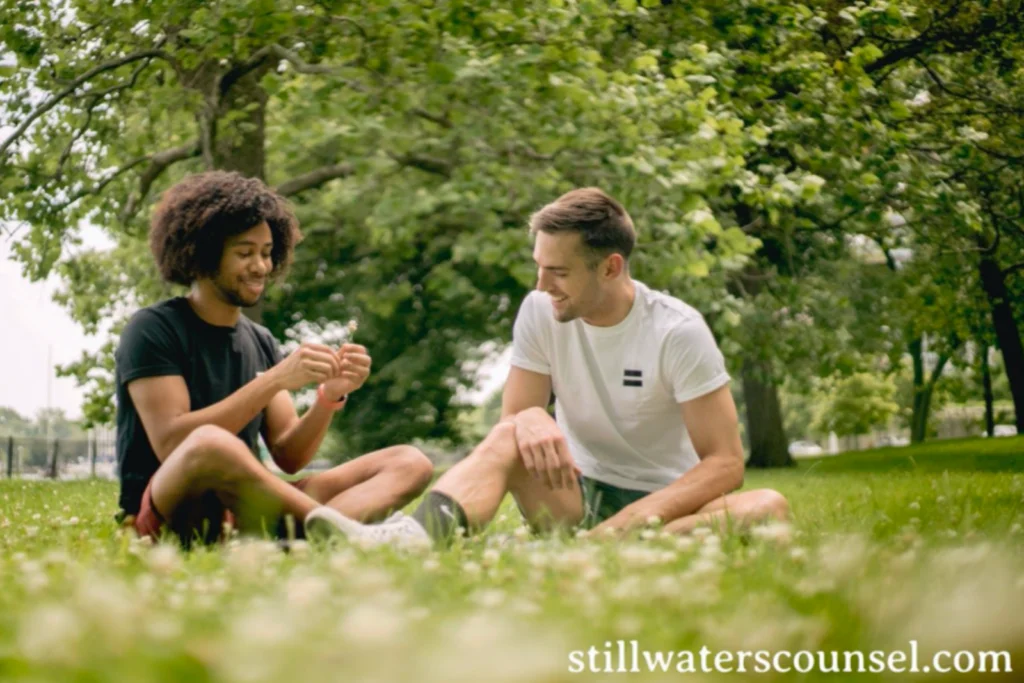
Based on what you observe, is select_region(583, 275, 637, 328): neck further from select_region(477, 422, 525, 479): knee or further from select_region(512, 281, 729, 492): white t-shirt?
select_region(477, 422, 525, 479): knee

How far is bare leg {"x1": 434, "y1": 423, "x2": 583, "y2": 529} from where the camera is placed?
4.41 m

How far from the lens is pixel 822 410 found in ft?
180

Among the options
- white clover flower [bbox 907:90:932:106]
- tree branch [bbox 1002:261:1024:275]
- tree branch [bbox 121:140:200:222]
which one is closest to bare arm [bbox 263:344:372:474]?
tree branch [bbox 121:140:200:222]

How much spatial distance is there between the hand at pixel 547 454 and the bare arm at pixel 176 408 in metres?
1.08

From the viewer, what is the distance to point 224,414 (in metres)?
4.62

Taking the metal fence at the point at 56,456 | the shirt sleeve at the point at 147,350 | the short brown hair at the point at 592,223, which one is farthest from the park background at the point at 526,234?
the metal fence at the point at 56,456

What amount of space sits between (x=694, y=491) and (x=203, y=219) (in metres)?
2.53

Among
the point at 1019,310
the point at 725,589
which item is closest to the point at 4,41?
the point at 725,589

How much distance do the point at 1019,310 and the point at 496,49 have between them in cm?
1464

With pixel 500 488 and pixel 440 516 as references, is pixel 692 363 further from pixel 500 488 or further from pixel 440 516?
pixel 440 516

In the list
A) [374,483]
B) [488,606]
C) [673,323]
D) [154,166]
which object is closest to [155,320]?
[374,483]

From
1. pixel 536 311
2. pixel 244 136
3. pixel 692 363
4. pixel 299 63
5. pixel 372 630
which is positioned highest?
pixel 299 63

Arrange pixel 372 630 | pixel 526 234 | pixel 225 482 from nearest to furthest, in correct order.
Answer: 1. pixel 372 630
2. pixel 225 482
3. pixel 526 234

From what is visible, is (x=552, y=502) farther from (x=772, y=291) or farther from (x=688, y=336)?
(x=772, y=291)
